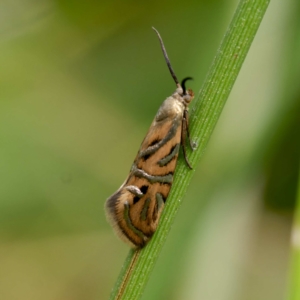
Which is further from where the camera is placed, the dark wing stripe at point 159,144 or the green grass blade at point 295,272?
the dark wing stripe at point 159,144

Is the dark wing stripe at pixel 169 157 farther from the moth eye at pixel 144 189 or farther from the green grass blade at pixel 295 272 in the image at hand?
the green grass blade at pixel 295 272

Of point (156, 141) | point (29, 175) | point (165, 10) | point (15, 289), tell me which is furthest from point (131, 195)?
point (165, 10)

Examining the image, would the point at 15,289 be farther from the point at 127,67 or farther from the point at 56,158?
the point at 127,67

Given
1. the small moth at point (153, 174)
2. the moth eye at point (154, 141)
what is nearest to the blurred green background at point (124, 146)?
the small moth at point (153, 174)

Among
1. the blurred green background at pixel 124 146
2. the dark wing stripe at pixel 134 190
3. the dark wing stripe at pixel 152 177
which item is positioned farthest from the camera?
the blurred green background at pixel 124 146

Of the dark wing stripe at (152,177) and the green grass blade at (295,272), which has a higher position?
the dark wing stripe at (152,177)

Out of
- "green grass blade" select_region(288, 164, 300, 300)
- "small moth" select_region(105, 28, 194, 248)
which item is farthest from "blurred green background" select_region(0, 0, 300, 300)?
"green grass blade" select_region(288, 164, 300, 300)
